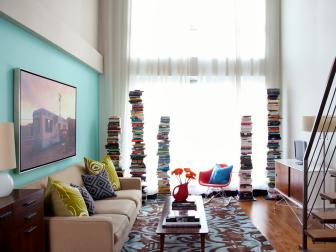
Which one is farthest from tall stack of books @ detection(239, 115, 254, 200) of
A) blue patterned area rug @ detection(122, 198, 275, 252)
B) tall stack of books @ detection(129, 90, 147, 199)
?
tall stack of books @ detection(129, 90, 147, 199)

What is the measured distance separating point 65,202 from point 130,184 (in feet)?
7.23

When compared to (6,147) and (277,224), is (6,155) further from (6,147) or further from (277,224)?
(277,224)

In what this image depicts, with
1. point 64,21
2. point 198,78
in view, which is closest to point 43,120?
point 64,21

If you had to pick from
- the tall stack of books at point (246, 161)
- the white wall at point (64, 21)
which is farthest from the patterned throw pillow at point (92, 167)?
the tall stack of books at point (246, 161)

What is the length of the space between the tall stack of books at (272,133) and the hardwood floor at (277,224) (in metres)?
0.48

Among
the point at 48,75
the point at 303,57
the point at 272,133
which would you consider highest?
the point at 303,57

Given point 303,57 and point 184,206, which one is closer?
point 184,206

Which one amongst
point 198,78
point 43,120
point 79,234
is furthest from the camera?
point 198,78

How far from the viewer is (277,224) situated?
4.88 metres

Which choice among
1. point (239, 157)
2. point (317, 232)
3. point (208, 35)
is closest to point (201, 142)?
point (239, 157)

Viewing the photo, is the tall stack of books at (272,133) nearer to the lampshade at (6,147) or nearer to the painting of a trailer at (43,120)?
the painting of a trailer at (43,120)

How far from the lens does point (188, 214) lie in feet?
13.1

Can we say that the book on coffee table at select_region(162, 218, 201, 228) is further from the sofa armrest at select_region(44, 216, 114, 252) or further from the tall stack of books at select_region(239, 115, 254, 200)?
the tall stack of books at select_region(239, 115, 254, 200)

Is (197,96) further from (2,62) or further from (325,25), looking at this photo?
(2,62)
